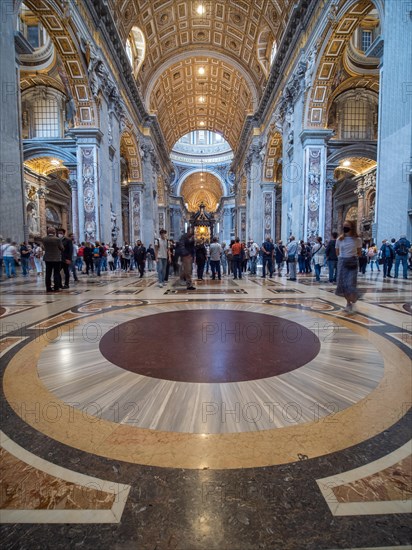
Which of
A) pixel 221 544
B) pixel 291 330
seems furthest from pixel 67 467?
pixel 291 330

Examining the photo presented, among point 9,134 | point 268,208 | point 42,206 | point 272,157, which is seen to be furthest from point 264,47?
point 42,206

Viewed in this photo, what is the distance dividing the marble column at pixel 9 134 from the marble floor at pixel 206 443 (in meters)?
6.14

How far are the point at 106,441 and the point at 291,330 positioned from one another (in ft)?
7.58

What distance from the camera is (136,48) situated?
17.9 metres

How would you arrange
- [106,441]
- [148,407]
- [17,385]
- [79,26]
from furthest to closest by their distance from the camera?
[79,26] → [17,385] → [148,407] → [106,441]

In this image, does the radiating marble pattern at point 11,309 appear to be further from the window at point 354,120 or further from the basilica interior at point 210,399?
the window at point 354,120

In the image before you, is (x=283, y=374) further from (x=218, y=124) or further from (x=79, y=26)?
(x=218, y=124)

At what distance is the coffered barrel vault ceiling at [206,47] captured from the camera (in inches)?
599

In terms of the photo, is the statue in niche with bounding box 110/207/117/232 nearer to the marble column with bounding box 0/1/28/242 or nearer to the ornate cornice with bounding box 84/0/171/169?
the marble column with bounding box 0/1/28/242

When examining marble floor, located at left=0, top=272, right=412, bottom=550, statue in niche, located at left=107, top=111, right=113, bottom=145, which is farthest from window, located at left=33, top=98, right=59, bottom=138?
marble floor, located at left=0, top=272, right=412, bottom=550

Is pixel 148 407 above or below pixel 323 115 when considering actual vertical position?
below

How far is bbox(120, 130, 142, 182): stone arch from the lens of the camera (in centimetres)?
1920

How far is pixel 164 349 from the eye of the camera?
2576 millimetres

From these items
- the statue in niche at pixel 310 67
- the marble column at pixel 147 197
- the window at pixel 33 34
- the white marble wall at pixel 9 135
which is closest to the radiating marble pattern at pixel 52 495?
the white marble wall at pixel 9 135
